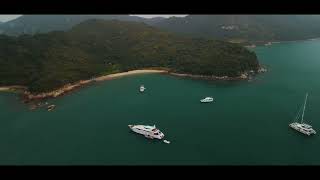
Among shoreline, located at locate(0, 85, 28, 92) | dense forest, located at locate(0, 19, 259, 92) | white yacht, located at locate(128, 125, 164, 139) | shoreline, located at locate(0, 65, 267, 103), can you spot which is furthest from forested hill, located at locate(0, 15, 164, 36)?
white yacht, located at locate(128, 125, 164, 139)

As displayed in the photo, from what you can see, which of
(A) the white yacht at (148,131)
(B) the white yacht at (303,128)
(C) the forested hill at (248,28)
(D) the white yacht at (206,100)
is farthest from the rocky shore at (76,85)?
(C) the forested hill at (248,28)

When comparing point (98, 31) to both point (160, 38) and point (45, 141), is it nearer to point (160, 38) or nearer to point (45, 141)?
point (160, 38)

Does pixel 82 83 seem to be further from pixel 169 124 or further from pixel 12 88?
pixel 169 124

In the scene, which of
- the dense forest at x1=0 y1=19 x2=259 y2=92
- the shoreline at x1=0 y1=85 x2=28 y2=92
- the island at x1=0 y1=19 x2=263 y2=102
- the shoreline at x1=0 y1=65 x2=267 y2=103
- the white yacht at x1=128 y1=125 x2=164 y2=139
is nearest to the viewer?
the white yacht at x1=128 y1=125 x2=164 y2=139

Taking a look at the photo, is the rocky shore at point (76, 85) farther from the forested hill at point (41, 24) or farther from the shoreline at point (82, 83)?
the forested hill at point (41, 24)

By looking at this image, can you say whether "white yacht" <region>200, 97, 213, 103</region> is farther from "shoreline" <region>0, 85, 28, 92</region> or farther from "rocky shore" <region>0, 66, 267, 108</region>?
"shoreline" <region>0, 85, 28, 92</region>

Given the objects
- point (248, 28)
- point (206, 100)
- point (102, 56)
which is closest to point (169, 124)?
point (206, 100)
